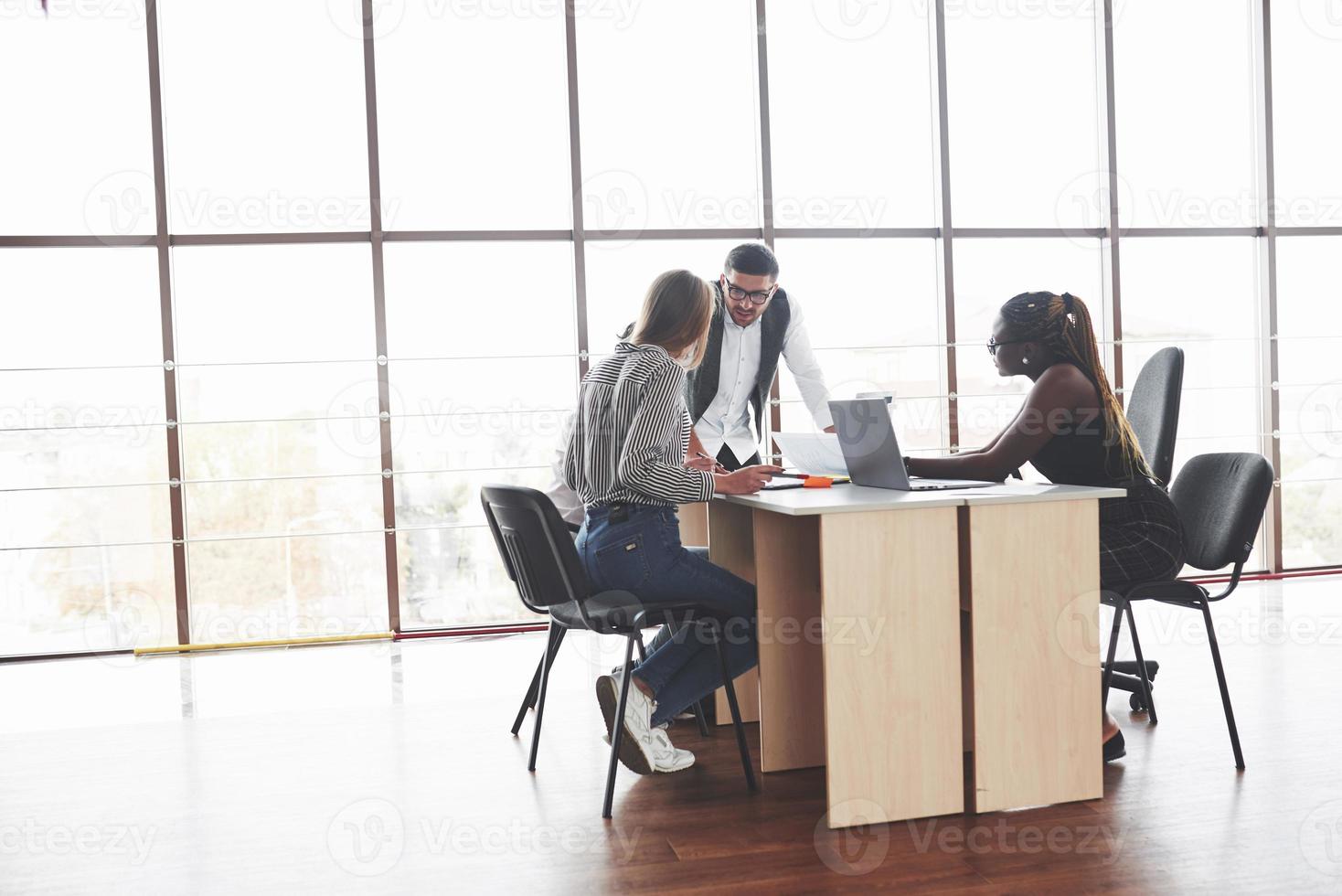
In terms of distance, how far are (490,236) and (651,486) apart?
8.64 feet

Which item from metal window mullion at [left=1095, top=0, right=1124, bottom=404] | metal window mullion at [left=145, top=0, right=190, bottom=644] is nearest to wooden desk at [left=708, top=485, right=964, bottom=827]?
metal window mullion at [left=145, top=0, right=190, bottom=644]

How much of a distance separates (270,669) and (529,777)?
1.81 m

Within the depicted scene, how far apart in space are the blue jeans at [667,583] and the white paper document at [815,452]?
0.37 metres

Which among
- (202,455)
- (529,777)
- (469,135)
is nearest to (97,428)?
(202,455)

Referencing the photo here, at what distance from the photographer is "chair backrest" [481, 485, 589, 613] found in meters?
2.27

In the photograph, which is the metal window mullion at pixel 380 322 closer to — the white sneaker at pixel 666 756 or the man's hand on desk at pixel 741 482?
the white sneaker at pixel 666 756

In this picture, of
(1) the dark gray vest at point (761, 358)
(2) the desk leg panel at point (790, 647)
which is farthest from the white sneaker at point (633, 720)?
(1) the dark gray vest at point (761, 358)

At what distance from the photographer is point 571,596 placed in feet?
7.70

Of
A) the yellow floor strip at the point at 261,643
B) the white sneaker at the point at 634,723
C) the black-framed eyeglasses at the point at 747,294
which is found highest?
the black-framed eyeglasses at the point at 747,294

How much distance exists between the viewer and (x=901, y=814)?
2.25m

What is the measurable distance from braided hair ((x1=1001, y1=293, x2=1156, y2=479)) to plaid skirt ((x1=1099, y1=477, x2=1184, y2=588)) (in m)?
0.06

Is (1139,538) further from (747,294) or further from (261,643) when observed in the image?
(261,643)

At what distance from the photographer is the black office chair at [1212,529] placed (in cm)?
254

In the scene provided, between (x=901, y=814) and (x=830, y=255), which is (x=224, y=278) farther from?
(x=901, y=814)
